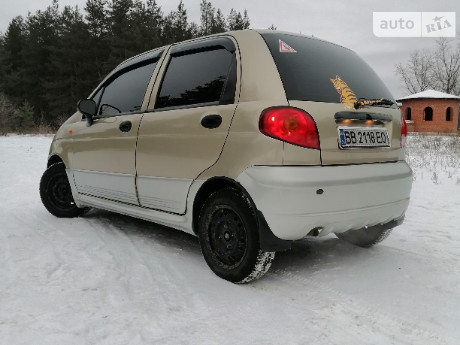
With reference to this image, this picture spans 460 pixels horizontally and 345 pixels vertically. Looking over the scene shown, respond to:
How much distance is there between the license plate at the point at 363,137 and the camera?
2762mm

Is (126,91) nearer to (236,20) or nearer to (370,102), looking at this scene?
(370,102)

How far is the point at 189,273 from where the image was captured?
3.08 metres

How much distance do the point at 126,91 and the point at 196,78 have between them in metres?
1.11

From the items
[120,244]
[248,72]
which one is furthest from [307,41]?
[120,244]

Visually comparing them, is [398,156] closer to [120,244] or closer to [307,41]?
[307,41]

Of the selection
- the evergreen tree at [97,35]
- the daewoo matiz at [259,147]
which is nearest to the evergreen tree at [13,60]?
the evergreen tree at [97,35]

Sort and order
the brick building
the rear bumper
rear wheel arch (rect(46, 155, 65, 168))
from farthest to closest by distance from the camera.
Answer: the brick building < rear wheel arch (rect(46, 155, 65, 168)) < the rear bumper

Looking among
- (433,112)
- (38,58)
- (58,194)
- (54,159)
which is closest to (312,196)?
(58,194)

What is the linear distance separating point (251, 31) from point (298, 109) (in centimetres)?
84

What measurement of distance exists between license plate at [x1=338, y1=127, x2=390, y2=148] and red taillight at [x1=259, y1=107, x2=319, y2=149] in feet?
0.82

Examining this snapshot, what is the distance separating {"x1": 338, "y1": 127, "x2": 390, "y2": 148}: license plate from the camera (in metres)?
2.76

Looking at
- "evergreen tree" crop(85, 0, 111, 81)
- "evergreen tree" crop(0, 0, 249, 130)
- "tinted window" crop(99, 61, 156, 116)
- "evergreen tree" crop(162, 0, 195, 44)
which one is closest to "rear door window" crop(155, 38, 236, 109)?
"tinted window" crop(99, 61, 156, 116)

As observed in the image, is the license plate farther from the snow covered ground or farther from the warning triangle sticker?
the snow covered ground

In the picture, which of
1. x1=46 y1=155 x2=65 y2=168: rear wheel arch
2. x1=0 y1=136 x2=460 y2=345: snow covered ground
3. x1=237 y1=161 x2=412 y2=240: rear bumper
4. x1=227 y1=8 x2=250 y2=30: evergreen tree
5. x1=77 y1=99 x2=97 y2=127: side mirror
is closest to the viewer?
x1=0 y1=136 x2=460 y2=345: snow covered ground
